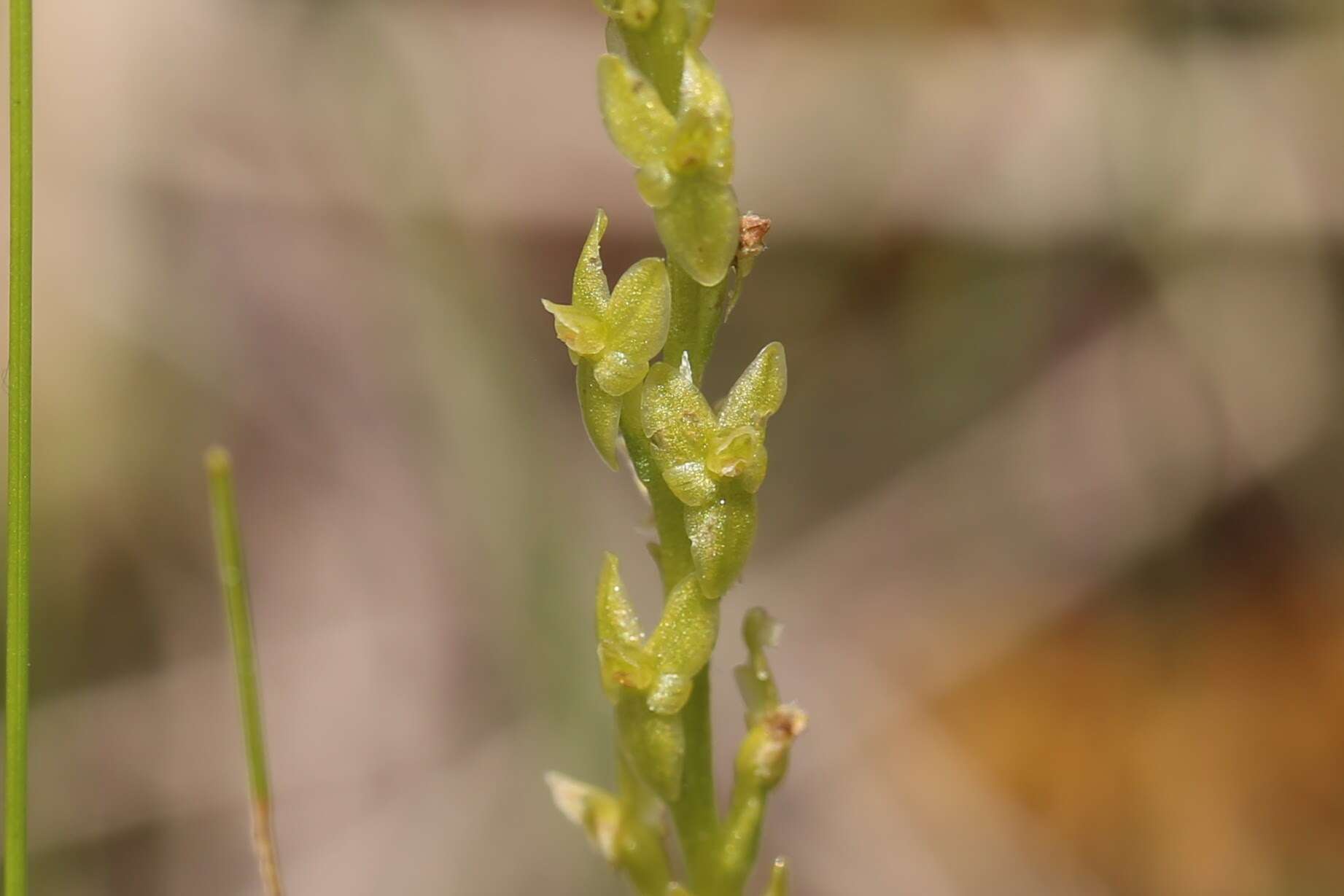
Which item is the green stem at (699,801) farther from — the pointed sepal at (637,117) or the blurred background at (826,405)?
the blurred background at (826,405)

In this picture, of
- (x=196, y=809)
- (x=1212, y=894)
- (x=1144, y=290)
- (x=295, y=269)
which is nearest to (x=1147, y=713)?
(x=1212, y=894)

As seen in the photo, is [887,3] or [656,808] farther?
[887,3]

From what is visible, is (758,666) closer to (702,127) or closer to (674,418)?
(674,418)

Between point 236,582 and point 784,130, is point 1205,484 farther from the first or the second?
point 236,582

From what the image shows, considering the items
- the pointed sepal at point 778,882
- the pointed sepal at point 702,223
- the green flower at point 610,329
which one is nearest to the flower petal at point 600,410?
the green flower at point 610,329

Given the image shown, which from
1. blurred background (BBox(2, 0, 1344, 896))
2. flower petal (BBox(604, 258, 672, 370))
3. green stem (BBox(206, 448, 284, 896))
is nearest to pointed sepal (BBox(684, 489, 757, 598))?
flower petal (BBox(604, 258, 672, 370))
